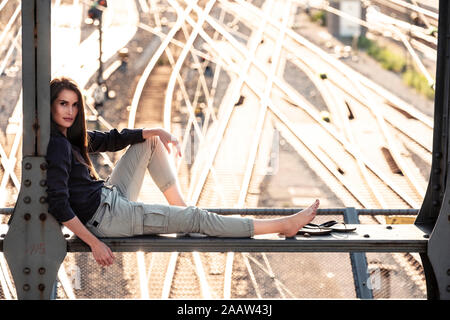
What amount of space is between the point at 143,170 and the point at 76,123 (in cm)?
45

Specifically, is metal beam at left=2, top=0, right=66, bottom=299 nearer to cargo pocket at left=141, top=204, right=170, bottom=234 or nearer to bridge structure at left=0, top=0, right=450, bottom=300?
bridge structure at left=0, top=0, right=450, bottom=300

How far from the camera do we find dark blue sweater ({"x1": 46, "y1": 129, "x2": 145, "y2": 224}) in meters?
3.54

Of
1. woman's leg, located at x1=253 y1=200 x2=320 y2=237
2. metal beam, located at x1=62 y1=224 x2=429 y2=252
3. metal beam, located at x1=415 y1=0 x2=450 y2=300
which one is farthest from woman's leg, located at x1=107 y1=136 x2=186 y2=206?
metal beam, located at x1=415 y1=0 x2=450 y2=300

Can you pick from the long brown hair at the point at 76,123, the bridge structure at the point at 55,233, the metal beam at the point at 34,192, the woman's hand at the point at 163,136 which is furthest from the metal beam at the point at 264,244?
the woman's hand at the point at 163,136

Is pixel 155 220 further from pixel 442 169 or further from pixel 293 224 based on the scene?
pixel 442 169

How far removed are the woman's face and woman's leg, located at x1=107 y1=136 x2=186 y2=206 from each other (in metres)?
0.41

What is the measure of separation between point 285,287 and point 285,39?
18.4m

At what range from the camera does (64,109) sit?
3.77m

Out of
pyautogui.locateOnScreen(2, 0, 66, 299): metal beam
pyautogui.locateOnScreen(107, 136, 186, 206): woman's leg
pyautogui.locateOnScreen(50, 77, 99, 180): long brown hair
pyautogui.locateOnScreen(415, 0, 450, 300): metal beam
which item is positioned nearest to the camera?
pyautogui.locateOnScreen(2, 0, 66, 299): metal beam

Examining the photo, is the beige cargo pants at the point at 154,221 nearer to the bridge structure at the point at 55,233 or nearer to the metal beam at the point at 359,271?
the bridge structure at the point at 55,233

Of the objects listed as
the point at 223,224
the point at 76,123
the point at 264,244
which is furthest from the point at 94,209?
the point at 264,244

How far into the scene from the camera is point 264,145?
18688 millimetres

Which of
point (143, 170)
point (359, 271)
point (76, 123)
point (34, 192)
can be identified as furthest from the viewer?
point (359, 271)
